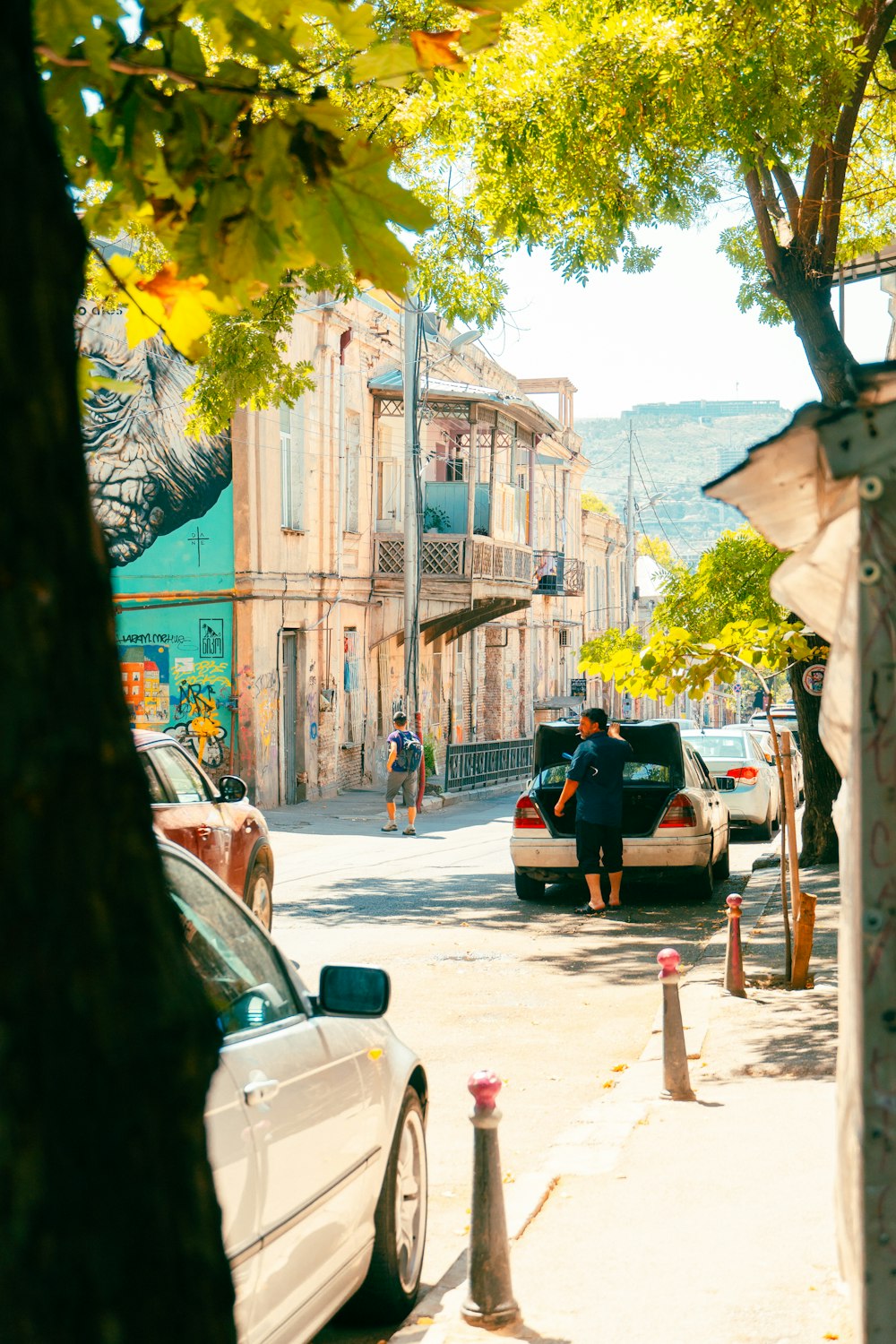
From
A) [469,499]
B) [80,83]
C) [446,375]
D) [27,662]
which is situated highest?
[446,375]

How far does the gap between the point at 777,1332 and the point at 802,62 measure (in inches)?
379

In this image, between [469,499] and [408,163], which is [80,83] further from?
[469,499]

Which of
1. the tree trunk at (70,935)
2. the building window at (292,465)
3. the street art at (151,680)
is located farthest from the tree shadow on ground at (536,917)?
the building window at (292,465)

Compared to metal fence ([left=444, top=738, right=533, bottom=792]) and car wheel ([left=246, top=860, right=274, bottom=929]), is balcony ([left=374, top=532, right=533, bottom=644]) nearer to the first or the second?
metal fence ([left=444, top=738, right=533, bottom=792])

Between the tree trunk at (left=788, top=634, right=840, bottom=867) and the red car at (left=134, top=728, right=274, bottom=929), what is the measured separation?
6.71 metres

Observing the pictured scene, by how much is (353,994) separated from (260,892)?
7945mm

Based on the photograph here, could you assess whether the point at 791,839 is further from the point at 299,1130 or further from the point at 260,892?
the point at 299,1130

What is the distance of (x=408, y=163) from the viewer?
14.7 m

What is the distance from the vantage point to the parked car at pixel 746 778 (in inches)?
853

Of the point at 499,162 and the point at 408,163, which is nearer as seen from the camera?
the point at 499,162

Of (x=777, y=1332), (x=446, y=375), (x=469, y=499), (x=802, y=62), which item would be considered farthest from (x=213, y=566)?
(x=777, y=1332)

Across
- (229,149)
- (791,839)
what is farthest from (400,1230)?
(791,839)

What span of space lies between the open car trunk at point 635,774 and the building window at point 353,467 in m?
17.1

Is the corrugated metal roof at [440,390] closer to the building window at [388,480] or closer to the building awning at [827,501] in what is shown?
the building window at [388,480]
